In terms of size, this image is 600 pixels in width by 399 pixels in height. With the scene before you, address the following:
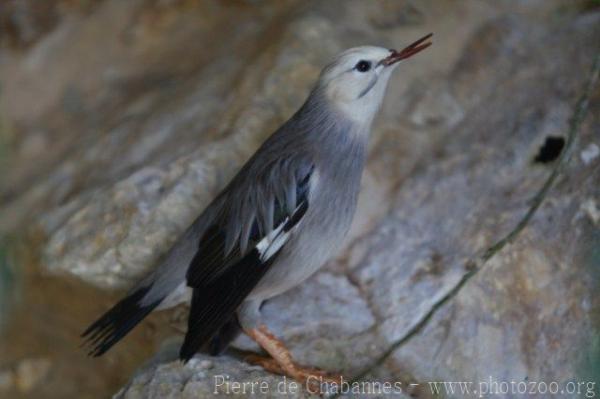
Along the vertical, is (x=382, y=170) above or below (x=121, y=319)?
below

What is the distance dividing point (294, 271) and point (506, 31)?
1781 millimetres

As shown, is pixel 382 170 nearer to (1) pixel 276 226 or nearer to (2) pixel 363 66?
(2) pixel 363 66

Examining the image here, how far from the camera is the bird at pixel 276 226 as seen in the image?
10.9 ft

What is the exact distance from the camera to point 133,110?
4.74 metres

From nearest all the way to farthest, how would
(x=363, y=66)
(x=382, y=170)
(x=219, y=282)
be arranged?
1. (x=219, y=282)
2. (x=363, y=66)
3. (x=382, y=170)

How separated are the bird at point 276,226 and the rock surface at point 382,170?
201mm

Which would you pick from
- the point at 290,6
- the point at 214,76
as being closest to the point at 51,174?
the point at 214,76

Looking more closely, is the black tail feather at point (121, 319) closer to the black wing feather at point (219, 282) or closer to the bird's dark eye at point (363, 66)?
the black wing feather at point (219, 282)

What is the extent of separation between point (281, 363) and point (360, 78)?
108cm

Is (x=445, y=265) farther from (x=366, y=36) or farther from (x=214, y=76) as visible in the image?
(x=214, y=76)

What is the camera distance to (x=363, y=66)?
11.4 ft

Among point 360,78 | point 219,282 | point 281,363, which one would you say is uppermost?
point 360,78

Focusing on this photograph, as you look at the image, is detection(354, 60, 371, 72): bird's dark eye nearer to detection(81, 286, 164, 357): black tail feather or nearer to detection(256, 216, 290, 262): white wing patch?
detection(256, 216, 290, 262): white wing patch

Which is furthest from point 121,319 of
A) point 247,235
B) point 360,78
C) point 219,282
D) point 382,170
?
point 382,170
